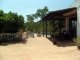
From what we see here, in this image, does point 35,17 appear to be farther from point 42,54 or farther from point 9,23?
point 42,54

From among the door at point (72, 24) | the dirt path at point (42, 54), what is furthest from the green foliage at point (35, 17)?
the dirt path at point (42, 54)

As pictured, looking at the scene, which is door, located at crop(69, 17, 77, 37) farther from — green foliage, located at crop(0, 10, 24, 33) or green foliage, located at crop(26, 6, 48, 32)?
green foliage, located at crop(26, 6, 48, 32)

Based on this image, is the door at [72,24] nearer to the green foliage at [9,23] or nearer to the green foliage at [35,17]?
the green foliage at [9,23]

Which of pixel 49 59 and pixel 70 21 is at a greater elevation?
pixel 70 21

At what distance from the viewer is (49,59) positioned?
500 inches

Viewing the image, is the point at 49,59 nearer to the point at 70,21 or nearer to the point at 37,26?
the point at 70,21

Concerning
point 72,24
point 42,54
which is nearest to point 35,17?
point 72,24

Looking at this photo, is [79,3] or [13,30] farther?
[13,30]

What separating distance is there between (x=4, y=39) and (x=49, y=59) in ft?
40.9

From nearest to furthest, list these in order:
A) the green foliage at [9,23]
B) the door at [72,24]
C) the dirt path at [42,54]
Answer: the dirt path at [42,54] → the green foliage at [9,23] → the door at [72,24]

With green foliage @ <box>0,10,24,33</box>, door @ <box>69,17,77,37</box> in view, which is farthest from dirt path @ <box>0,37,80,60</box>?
door @ <box>69,17,77,37</box>

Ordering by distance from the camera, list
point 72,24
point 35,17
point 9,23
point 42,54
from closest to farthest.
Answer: point 42,54 < point 9,23 < point 72,24 < point 35,17

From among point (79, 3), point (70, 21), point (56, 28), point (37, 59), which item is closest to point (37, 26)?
point (56, 28)

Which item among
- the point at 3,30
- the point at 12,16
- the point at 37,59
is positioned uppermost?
the point at 12,16
